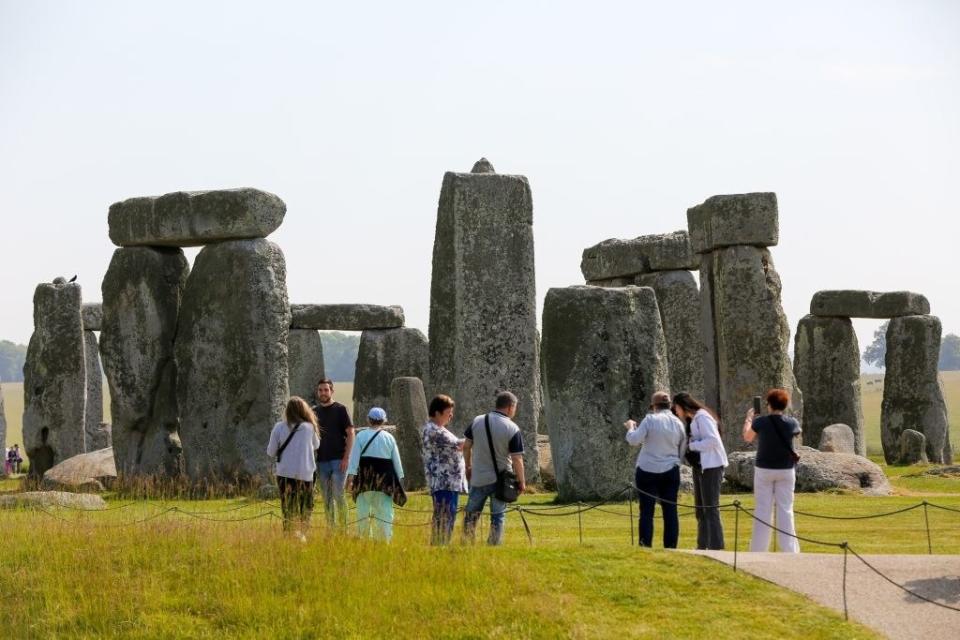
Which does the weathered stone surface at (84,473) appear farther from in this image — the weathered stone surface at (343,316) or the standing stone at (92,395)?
the weathered stone surface at (343,316)

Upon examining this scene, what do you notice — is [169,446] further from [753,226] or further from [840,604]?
[840,604]

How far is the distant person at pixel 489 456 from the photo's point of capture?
13.3 metres

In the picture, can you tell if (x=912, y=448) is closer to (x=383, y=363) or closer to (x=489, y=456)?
(x=383, y=363)

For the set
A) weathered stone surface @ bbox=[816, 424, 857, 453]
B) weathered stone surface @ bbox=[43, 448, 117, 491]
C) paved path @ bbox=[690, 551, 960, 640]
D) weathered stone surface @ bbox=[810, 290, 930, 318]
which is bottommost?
paved path @ bbox=[690, 551, 960, 640]

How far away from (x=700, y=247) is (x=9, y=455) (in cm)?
1558

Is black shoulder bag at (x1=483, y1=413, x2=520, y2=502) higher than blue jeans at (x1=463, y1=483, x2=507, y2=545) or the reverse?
higher

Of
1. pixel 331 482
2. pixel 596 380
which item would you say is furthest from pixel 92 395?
pixel 331 482

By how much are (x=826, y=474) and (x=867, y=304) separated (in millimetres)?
12340

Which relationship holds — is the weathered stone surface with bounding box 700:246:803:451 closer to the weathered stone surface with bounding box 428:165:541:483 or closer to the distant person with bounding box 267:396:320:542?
the weathered stone surface with bounding box 428:165:541:483

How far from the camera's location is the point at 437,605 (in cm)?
1194

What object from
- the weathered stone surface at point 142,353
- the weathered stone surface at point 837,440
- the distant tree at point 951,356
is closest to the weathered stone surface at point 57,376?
the weathered stone surface at point 142,353

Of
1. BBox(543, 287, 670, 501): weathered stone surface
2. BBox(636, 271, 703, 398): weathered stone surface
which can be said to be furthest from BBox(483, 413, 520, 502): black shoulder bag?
BBox(636, 271, 703, 398): weathered stone surface

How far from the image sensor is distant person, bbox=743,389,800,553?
13734 mm

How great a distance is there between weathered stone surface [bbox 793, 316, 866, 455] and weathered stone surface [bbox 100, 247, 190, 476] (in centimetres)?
1267
